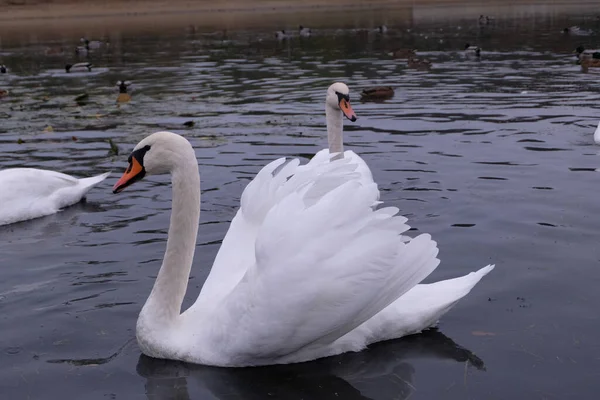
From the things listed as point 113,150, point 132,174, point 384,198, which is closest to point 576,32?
point 113,150

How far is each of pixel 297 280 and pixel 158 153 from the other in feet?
4.22

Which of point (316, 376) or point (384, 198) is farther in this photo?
point (384, 198)

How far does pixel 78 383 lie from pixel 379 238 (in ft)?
6.59

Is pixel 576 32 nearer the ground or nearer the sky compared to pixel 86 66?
nearer the ground

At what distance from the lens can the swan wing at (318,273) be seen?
16.7 ft

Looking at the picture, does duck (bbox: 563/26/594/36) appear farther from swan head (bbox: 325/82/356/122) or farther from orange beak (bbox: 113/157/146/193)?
orange beak (bbox: 113/157/146/193)

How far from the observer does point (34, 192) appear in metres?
9.53

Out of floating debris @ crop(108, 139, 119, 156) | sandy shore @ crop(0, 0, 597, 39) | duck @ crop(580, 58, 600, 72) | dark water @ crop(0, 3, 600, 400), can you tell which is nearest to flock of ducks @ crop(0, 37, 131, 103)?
dark water @ crop(0, 3, 600, 400)

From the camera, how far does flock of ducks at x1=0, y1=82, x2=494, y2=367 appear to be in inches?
202

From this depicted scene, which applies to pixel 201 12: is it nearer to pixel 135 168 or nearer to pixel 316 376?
pixel 135 168

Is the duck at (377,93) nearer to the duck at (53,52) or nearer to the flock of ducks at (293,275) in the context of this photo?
the flock of ducks at (293,275)

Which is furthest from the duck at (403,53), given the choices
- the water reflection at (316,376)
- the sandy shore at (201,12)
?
the water reflection at (316,376)

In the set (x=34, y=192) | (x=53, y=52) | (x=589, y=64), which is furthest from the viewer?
(x=53, y=52)

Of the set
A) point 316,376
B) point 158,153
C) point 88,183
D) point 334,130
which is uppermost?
point 158,153
